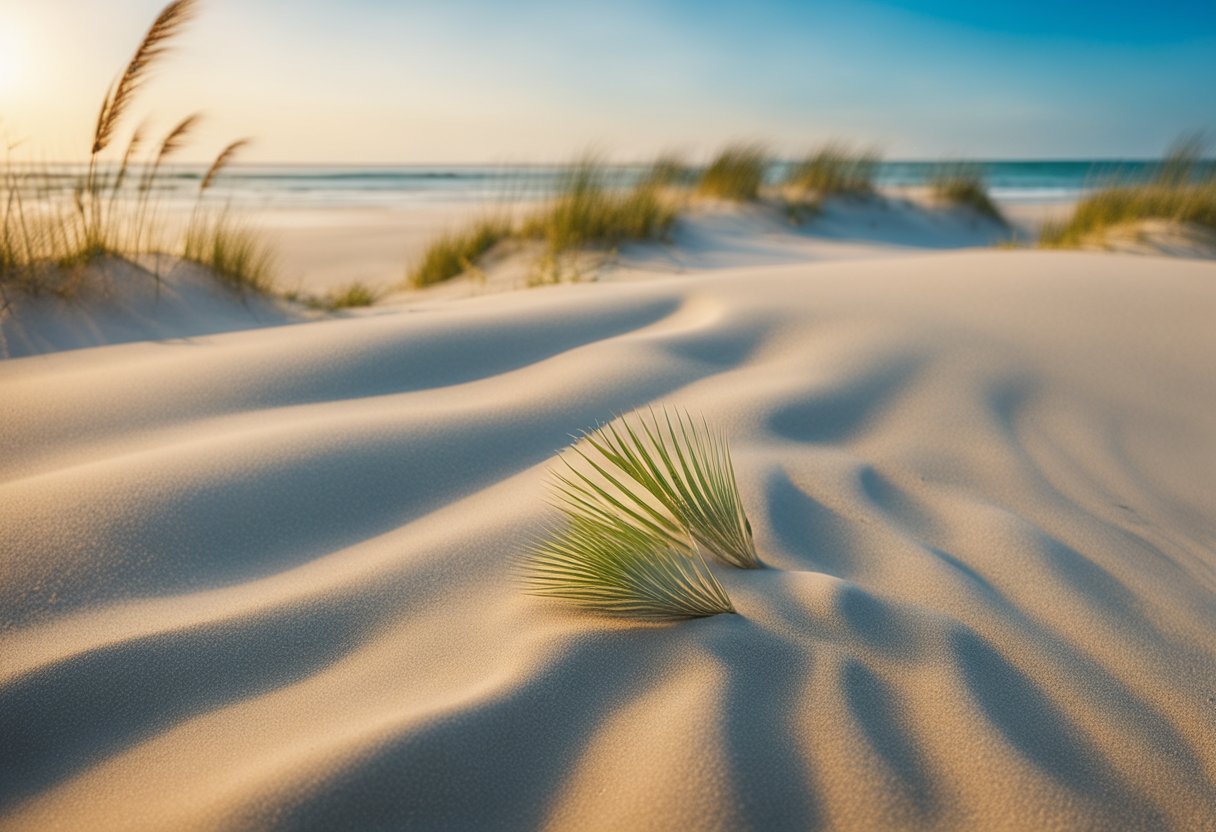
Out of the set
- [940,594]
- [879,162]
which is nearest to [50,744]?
[940,594]

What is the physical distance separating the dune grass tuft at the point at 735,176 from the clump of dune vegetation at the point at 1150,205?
297cm

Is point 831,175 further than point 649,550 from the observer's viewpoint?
Yes

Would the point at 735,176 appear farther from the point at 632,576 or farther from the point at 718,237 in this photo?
the point at 632,576

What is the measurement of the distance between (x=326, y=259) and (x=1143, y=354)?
6708mm

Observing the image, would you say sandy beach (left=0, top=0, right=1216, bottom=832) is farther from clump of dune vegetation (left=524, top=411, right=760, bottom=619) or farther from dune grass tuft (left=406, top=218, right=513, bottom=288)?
dune grass tuft (left=406, top=218, right=513, bottom=288)

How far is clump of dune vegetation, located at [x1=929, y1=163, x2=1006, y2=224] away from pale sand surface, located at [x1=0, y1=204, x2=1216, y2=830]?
844 cm

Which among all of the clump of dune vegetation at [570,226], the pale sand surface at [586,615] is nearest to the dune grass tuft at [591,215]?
the clump of dune vegetation at [570,226]

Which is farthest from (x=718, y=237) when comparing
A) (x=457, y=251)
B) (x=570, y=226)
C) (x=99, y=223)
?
(x=99, y=223)

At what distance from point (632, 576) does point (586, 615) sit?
103 mm

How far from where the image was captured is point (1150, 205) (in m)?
6.35

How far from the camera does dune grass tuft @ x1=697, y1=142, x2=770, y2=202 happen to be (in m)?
8.38

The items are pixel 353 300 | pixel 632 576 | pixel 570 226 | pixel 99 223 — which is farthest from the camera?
pixel 570 226

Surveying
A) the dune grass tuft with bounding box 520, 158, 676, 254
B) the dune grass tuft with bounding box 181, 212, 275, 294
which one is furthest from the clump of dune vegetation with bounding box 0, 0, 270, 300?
the dune grass tuft with bounding box 520, 158, 676, 254

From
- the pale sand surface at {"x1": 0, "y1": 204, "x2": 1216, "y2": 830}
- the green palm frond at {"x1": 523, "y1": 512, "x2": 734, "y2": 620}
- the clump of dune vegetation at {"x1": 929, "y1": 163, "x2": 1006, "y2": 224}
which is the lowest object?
the pale sand surface at {"x1": 0, "y1": 204, "x2": 1216, "y2": 830}
